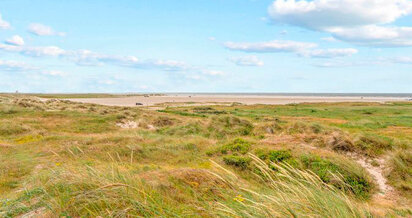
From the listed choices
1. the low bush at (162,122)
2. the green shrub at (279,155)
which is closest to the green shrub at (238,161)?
the green shrub at (279,155)

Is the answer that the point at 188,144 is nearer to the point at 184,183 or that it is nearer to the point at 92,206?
the point at 184,183

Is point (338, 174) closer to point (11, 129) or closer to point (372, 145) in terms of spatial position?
point (372, 145)

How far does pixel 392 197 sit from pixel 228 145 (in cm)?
640

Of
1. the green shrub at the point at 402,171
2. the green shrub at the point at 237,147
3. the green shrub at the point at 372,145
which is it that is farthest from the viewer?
the green shrub at the point at 372,145

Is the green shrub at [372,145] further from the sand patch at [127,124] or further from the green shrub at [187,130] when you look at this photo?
the sand patch at [127,124]

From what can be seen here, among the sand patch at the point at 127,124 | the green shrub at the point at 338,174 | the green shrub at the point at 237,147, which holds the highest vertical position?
the green shrub at the point at 237,147

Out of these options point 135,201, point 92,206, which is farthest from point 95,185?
point 135,201

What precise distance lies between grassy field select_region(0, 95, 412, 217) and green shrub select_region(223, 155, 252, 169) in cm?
4

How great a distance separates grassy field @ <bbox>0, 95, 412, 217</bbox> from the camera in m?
3.85

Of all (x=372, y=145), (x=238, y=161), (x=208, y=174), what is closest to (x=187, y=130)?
(x=238, y=161)

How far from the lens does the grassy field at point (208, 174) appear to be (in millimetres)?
3846

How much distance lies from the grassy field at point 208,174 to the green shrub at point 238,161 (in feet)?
0.12

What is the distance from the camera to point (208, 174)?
6.23 m

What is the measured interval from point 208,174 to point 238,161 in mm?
4937
